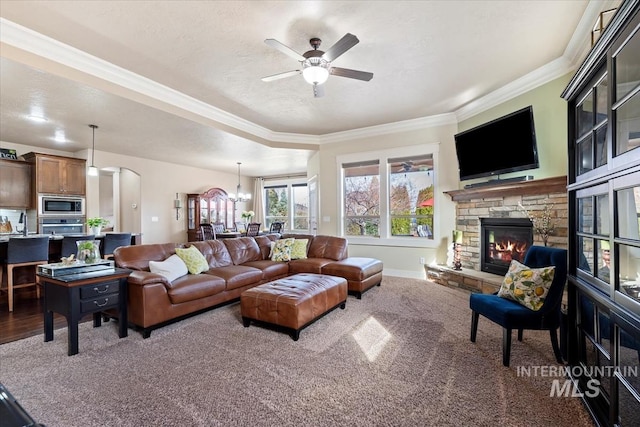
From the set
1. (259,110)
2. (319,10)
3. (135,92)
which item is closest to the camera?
(319,10)

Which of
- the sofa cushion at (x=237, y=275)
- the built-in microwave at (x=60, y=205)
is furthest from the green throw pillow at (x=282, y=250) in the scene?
the built-in microwave at (x=60, y=205)

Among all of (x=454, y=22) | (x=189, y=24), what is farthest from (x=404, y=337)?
(x=189, y=24)

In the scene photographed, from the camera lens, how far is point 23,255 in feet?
12.8

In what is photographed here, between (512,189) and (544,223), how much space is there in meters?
0.59

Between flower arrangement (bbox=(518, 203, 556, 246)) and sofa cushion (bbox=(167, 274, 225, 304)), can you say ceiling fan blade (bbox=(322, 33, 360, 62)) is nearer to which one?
sofa cushion (bbox=(167, 274, 225, 304))

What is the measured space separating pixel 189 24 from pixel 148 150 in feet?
15.3

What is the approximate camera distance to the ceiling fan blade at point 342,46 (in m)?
2.34

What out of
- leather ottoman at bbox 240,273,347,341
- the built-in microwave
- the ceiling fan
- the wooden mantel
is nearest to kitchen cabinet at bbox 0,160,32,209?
the built-in microwave

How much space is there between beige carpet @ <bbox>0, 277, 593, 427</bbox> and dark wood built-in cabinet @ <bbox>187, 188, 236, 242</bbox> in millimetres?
5292

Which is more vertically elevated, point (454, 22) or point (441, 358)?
point (454, 22)

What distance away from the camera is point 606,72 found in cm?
160

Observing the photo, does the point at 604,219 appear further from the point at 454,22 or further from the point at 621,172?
the point at 454,22

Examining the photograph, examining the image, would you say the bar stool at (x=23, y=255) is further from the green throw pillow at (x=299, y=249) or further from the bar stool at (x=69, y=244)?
the green throw pillow at (x=299, y=249)

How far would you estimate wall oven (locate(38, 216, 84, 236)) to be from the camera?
5.64m
